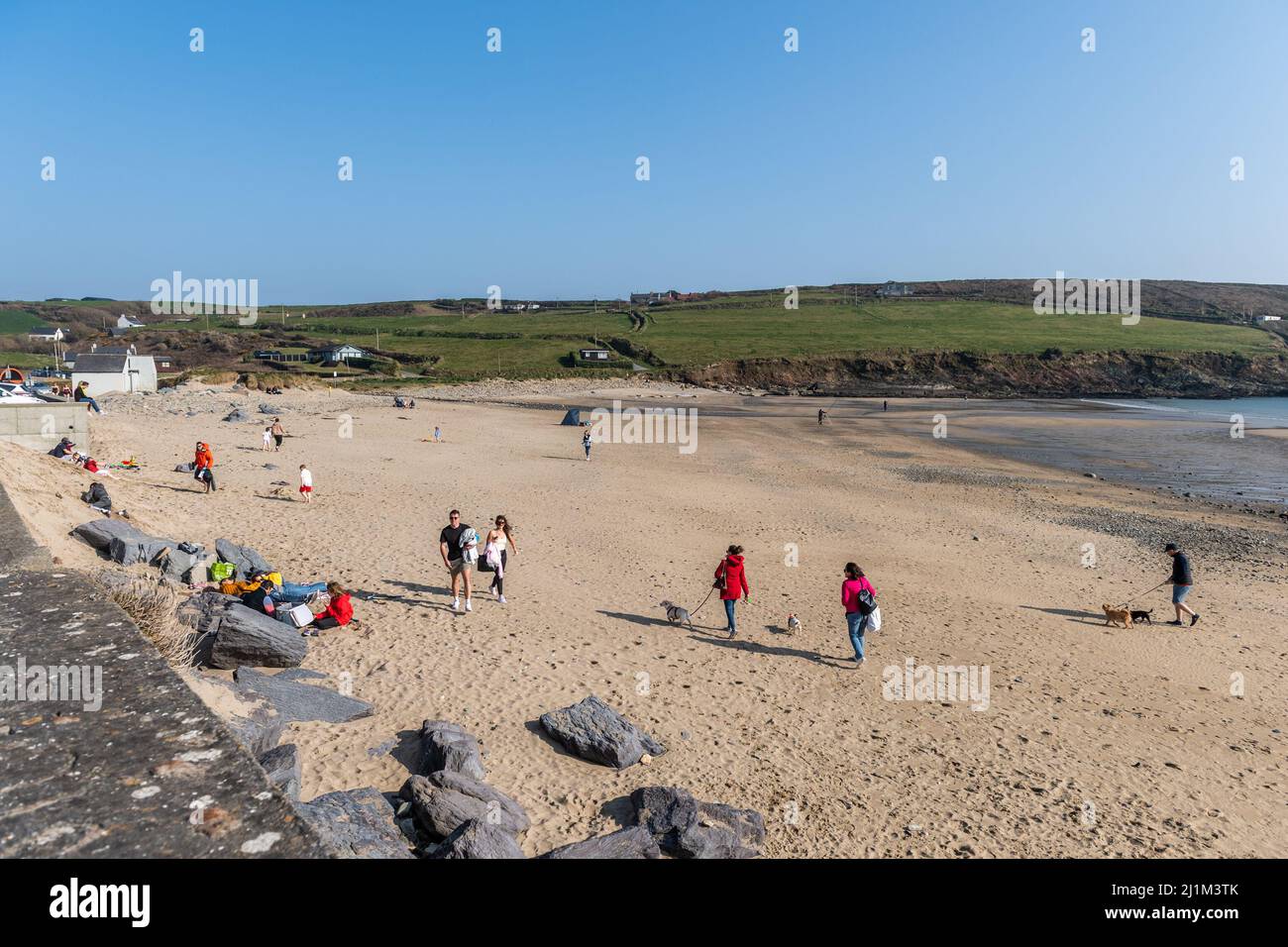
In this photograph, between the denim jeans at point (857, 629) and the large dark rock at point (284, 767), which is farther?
the denim jeans at point (857, 629)

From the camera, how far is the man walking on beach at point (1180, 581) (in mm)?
14375

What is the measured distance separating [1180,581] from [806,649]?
25.7 feet

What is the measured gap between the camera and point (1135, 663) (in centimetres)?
1261

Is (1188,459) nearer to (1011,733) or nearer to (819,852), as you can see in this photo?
(1011,733)

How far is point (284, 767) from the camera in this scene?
689 cm

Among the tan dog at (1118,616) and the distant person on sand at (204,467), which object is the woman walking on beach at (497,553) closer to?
the distant person on sand at (204,467)

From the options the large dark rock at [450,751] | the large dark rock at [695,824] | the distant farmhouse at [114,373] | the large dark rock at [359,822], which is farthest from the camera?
the distant farmhouse at [114,373]

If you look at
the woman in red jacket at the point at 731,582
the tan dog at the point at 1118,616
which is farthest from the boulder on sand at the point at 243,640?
the tan dog at the point at 1118,616

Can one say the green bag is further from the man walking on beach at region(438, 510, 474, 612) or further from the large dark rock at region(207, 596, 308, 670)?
the man walking on beach at region(438, 510, 474, 612)

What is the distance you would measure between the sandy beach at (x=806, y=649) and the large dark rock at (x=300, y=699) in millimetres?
243

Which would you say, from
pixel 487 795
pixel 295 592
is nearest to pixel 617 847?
pixel 487 795

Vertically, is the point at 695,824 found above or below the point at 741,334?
below

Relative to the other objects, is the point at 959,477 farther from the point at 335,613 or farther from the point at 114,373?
the point at 114,373
